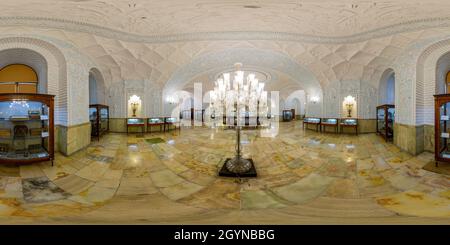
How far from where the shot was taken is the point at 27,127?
189 inches

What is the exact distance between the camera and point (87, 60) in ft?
21.9

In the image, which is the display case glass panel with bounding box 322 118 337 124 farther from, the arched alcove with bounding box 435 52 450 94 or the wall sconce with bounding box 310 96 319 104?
the arched alcove with bounding box 435 52 450 94

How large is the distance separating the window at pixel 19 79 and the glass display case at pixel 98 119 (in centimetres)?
220

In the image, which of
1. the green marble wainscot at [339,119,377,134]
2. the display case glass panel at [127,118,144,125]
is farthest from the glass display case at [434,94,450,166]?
the display case glass panel at [127,118,144,125]

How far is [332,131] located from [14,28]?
1414cm

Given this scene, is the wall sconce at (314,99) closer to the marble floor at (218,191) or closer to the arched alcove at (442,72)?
the arched alcove at (442,72)

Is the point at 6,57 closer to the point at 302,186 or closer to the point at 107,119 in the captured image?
the point at 107,119

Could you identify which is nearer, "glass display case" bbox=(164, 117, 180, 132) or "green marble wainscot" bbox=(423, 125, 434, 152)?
"green marble wainscot" bbox=(423, 125, 434, 152)

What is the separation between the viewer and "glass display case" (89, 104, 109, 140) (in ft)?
26.0

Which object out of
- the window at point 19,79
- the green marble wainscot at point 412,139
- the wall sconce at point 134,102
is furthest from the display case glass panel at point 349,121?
the window at point 19,79

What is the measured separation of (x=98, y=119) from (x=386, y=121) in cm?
1261

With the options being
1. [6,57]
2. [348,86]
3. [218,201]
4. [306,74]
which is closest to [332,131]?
[348,86]

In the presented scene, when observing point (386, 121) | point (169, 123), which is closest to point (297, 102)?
point (386, 121)

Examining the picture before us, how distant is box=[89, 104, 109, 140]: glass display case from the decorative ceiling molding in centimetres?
356
